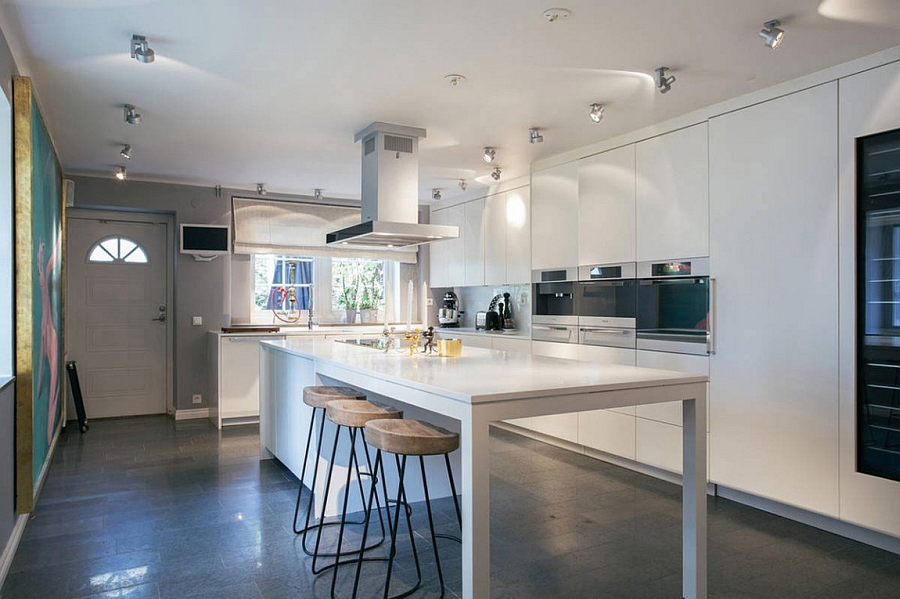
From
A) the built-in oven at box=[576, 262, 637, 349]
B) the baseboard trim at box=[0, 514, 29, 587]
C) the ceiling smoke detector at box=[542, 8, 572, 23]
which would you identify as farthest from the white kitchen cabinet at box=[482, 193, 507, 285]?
the baseboard trim at box=[0, 514, 29, 587]

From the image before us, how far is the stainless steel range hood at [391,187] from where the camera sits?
14.1ft

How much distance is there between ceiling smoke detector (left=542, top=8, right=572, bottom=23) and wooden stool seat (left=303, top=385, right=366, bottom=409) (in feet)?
6.89

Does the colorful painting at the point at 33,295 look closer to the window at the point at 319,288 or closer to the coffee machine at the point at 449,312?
the window at the point at 319,288

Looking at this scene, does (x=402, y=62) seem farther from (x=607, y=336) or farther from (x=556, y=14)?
(x=607, y=336)

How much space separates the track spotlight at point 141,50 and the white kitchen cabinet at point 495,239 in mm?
3746

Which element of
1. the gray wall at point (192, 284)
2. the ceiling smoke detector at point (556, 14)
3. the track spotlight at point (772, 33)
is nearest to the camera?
the ceiling smoke detector at point (556, 14)

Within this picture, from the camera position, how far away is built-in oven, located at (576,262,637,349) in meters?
4.45

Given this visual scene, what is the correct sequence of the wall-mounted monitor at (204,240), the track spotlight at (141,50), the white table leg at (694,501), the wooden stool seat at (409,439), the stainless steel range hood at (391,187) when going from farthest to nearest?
1. the wall-mounted monitor at (204,240)
2. the stainless steel range hood at (391,187)
3. the track spotlight at (141,50)
4. the white table leg at (694,501)
5. the wooden stool seat at (409,439)

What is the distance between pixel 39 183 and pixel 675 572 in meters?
4.11

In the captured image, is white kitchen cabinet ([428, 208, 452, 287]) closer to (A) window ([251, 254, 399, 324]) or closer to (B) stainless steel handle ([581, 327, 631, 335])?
(A) window ([251, 254, 399, 324])

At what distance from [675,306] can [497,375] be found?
6.68 feet

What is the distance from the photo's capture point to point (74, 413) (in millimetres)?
6254

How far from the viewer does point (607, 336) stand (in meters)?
4.66

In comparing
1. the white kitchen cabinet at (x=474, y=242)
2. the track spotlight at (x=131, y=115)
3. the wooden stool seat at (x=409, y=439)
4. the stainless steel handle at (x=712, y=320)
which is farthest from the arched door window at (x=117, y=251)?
the stainless steel handle at (x=712, y=320)
